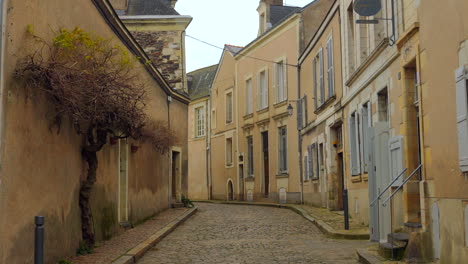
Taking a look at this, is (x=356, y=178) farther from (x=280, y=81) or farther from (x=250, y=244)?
(x=280, y=81)

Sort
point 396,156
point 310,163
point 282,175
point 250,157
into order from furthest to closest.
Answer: point 250,157
point 282,175
point 310,163
point 396,156

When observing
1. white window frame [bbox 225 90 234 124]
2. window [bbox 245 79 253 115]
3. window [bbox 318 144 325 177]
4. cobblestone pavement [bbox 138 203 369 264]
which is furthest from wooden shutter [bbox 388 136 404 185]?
white window frame [bbox 225 90 234 124]

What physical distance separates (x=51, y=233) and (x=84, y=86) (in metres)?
1.94

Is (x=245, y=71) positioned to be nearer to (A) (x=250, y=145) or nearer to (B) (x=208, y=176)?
(A) (x=250, y=145)

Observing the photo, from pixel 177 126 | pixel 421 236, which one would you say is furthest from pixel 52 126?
pixel 177 126

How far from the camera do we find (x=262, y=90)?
29.0 metres

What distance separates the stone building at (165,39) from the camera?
23.1 m

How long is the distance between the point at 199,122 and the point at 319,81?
58.2ft

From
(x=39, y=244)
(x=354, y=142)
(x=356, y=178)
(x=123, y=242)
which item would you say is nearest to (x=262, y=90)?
(x=354, y=142)

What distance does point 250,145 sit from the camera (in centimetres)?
3061

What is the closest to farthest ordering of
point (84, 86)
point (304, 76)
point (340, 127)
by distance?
1. point (84, 86)
2. point (340, 127)
3. point (304, 76)

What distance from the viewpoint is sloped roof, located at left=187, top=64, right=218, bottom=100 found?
123 ft

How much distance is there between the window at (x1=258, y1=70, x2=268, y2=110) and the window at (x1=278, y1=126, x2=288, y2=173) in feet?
6.63

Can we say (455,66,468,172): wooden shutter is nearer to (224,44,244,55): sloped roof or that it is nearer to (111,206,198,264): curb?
(111,206,198,264): curb
